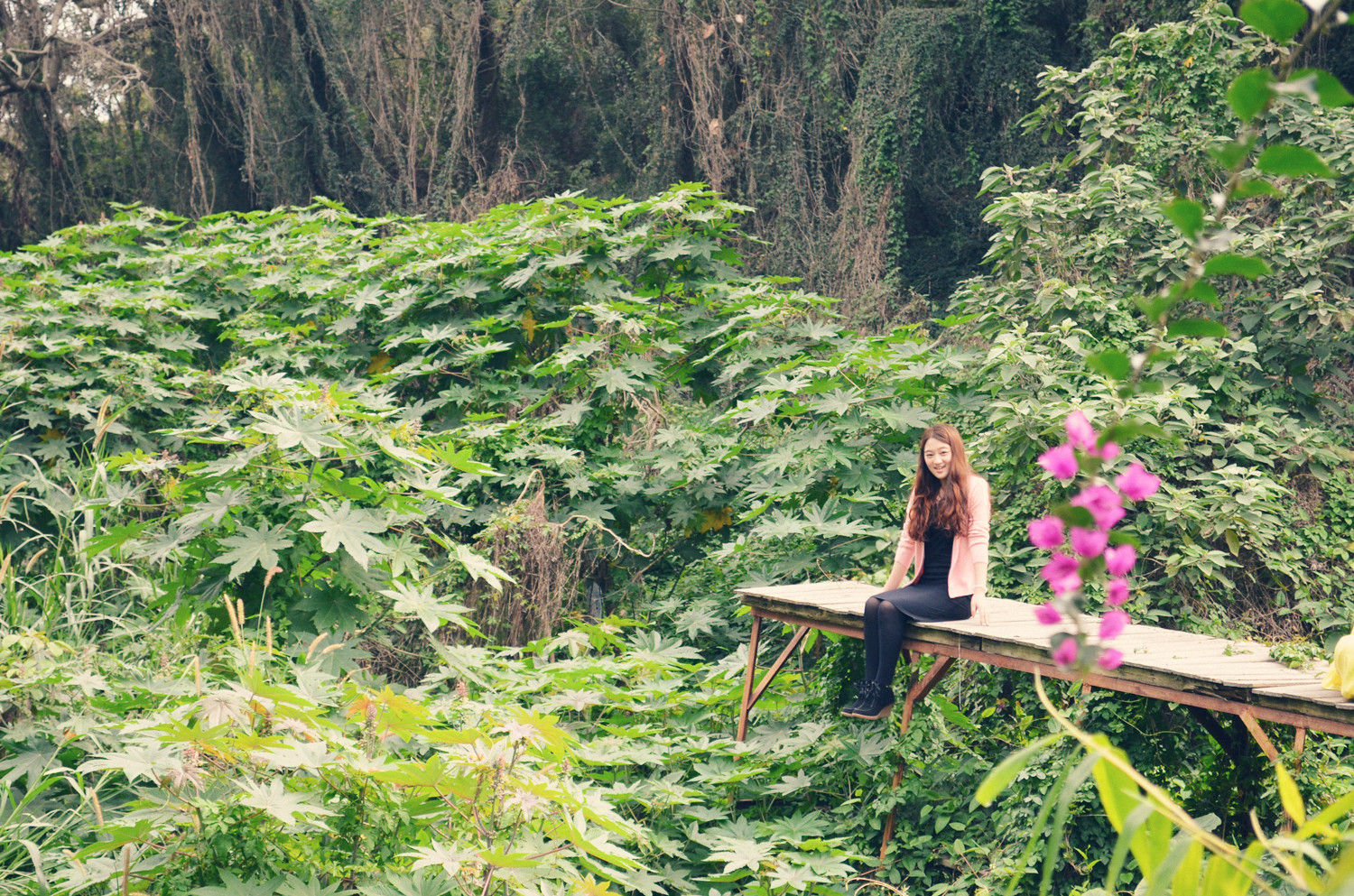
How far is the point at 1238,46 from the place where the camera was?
567 cm

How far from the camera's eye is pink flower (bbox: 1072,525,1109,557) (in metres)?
0.77

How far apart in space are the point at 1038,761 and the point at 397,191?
10.7 m

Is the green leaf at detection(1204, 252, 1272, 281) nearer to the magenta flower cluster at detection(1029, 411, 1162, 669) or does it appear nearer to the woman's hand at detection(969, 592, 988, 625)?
the magenta flower cluster at detection(1029, 411, 1162, 669)

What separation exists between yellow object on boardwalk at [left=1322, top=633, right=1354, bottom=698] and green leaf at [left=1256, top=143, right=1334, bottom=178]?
81.6 inches

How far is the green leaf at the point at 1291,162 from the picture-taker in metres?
0.69

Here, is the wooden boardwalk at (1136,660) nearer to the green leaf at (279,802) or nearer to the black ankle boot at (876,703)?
the black ankle boot at (876,703)

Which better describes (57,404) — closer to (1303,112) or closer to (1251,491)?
(1251,491)

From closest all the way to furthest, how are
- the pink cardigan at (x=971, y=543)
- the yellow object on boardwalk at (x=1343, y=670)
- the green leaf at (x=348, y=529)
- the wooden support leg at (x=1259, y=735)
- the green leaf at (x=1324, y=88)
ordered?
the green leaf at (x=1324, y=88) → the yellow object on boardwalk at (x=1343, y=670) → the wooden support leg at (x=1259, y=735) → the green leaf at (x=348, y=529) → the pink cardigan at (x=971, y=543)

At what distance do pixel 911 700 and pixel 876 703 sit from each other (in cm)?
12

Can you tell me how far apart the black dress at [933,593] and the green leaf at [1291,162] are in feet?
9.47

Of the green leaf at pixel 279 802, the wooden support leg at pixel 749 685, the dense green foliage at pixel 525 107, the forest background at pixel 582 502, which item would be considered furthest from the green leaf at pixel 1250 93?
the dense green foliage at pixel 525 107

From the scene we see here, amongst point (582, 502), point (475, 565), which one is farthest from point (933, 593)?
point (582, 502)

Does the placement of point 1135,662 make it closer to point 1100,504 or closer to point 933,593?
point 933,593

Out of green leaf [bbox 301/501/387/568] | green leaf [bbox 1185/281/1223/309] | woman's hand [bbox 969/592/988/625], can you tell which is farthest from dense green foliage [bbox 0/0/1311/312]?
green leaf [bbox 1185/281/1223/309]
